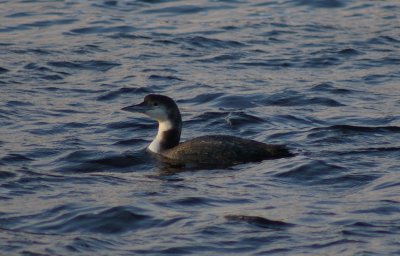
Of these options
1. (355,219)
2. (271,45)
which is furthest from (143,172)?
(271,45)

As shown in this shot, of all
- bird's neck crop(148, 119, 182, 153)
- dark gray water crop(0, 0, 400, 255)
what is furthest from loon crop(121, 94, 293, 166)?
dark gray water crop(0, 0, 400, 255)

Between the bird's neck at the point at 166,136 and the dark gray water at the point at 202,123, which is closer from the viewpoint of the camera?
the dark gray water at the point at 202,123

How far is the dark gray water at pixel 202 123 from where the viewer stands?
9.68 metres

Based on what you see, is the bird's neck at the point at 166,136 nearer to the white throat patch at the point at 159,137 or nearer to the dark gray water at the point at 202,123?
the white throat patch at the point at 159,137

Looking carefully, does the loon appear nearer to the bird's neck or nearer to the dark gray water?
the bird's neck

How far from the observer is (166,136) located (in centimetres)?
1299

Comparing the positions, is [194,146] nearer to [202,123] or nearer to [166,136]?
[166,136]

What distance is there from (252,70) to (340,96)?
1777mm

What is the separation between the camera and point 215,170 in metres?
12.1

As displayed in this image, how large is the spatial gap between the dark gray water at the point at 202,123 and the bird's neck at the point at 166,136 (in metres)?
0.19

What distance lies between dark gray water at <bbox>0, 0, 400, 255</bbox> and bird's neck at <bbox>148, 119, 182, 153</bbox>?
0.61 ft

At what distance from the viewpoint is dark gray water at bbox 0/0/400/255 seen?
9.68 metres

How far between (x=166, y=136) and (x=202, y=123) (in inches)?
54.8

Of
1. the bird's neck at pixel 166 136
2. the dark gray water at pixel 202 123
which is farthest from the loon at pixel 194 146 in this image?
the dark gray water at pixel 202 123
